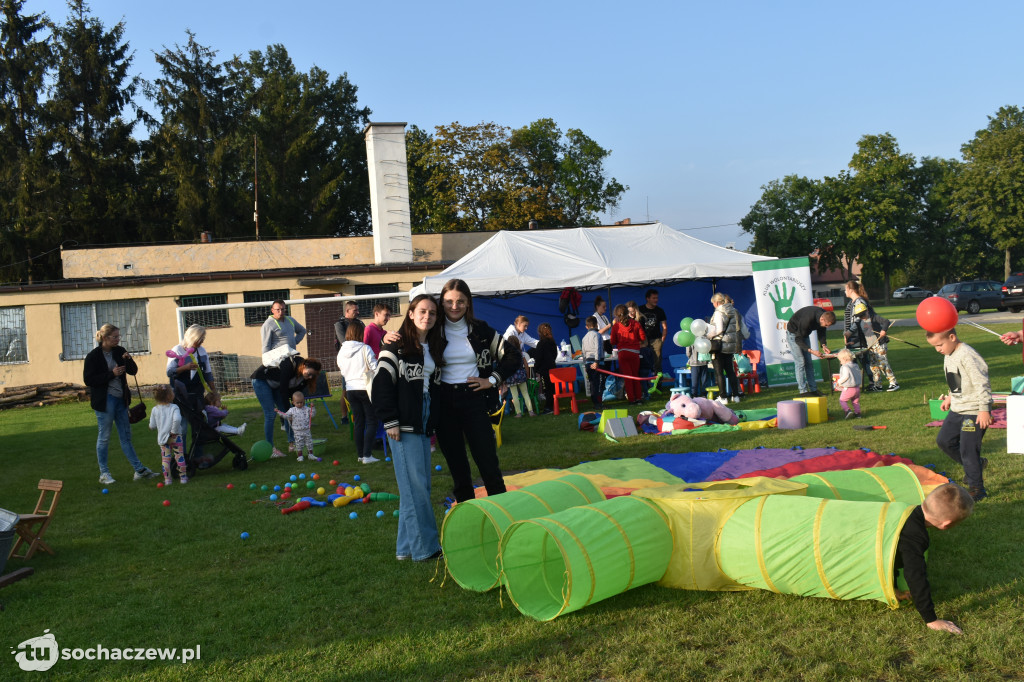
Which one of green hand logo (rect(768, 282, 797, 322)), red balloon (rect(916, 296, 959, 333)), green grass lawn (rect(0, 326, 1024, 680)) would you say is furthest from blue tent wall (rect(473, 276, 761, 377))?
red balloon (rect(916, 296, 959, 333))

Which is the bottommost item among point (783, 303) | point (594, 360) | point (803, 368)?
point (803, 368)

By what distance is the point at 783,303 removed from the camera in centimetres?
1378

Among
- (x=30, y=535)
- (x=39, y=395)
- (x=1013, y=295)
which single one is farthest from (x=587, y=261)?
(x=1013, y=295)

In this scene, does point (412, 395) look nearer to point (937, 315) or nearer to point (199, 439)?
point (937, 315)

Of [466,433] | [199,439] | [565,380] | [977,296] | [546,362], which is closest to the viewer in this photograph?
[466,433]

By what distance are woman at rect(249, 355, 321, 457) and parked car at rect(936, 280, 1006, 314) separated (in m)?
31.3

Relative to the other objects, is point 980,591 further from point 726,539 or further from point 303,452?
point 303,452

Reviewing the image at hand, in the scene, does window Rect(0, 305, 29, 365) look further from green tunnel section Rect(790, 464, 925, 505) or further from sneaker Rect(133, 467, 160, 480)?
green tunnel section Rect(790, 464, 925, 505)

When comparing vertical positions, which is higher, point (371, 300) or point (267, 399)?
point (371, 300)

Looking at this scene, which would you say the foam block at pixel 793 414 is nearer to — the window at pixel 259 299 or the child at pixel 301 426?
the child at pixel 301 426

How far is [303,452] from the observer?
33.0 ft

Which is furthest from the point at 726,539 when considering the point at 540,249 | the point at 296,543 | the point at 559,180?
the point at 559,180

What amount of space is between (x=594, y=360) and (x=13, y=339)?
17.1 metres

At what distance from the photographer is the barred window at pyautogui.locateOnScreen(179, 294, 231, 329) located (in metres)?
21.4
